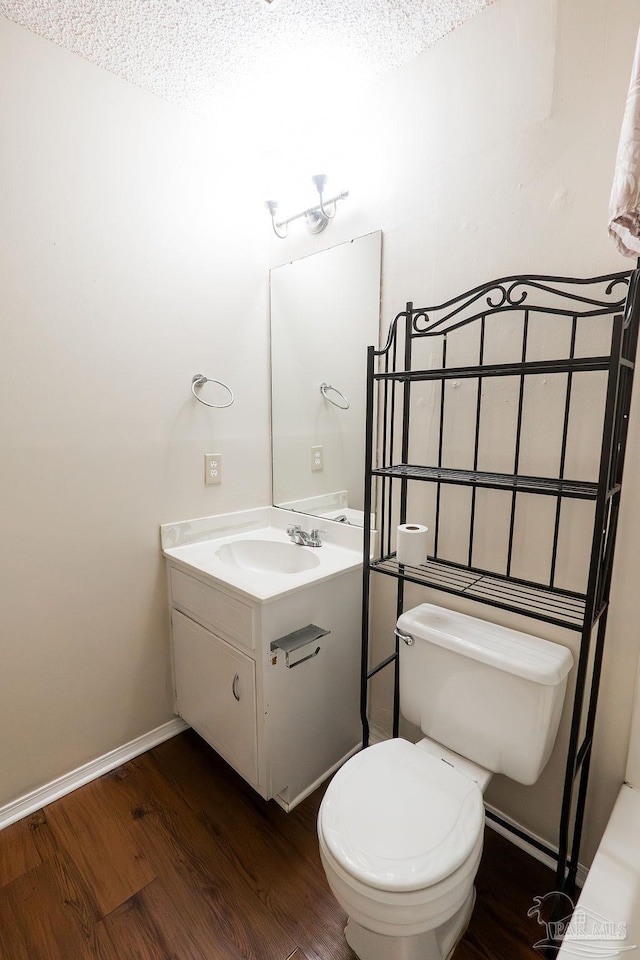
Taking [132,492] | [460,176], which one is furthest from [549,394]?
[132,492]

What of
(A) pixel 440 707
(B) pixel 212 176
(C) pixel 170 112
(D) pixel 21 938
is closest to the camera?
(D) pixel 21 938

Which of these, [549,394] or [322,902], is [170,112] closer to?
[549,394]

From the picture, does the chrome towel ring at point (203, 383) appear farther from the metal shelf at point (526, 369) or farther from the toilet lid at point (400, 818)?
the toilet lid at point (400, 818)

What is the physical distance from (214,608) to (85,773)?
824mm

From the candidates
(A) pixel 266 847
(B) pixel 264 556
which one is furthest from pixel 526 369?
(A) pixel 266 847

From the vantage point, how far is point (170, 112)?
65.4 inches

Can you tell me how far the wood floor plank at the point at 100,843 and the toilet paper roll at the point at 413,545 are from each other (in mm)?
1210

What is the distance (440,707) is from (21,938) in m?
1.27

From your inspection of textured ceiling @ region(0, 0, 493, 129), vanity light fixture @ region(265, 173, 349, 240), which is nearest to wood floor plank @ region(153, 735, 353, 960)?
vanity light fixture @ region(265, 173, 349, 240)

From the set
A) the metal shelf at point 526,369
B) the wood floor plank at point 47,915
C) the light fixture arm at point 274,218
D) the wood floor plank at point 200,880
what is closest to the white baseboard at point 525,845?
the wood floor plank at point 200,880

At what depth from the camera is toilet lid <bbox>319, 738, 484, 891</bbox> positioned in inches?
37.0

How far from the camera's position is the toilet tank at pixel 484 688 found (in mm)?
1174

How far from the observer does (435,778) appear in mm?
1162

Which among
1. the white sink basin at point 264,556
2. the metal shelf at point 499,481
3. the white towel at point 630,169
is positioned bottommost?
the white sink basin at point 264,556
